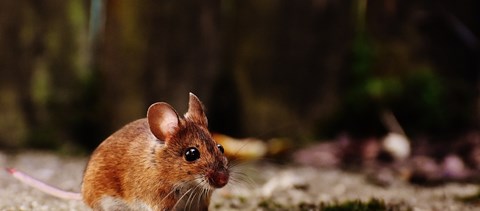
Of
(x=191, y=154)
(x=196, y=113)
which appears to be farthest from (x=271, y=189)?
(x=191, y=154)

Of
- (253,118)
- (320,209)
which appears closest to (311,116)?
(253,118)

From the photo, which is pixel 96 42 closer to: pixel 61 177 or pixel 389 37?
pixel 61 177

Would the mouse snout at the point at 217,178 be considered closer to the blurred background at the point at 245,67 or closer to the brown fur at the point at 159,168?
the brown fur at the point at 159,168

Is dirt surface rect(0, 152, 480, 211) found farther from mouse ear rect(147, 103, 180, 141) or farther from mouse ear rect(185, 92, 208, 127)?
mouse ear rect(147, 103, 180, 141)

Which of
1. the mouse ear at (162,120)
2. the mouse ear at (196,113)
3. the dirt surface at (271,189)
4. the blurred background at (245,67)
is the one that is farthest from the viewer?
the blurred background at (245,67)

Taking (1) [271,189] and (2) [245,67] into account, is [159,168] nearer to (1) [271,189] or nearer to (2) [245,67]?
(1) [271,189]

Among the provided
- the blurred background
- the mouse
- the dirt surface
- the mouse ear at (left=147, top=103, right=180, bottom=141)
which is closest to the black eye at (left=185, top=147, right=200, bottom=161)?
the mouse

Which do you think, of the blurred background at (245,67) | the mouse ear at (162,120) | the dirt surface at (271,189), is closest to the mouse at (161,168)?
the mouse ear at (162,120)

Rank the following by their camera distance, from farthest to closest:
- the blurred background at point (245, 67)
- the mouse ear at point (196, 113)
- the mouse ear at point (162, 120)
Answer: the blurred background at point (245, 67) < the mouse ear at point (196, 113) < the mouse ear at point (162, 120)
